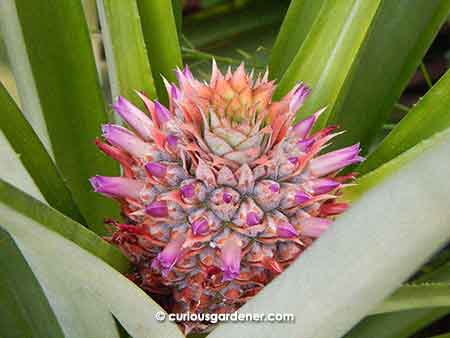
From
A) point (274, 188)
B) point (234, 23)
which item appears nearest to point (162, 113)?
point (274, 188)

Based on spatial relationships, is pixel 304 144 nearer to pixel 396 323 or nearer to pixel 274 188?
pixel 274 188

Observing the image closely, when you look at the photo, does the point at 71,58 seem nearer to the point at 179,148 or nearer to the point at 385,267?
the point at 179,148

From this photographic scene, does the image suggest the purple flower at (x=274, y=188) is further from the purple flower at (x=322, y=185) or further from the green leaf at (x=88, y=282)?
the green leaf at (x=88, y=282)

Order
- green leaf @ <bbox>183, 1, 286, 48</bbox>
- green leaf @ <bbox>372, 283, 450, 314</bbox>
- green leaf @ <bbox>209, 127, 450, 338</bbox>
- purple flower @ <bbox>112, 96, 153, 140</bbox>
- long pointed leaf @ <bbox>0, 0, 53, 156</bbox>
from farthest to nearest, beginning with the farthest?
green leaf @ <bbox>183, 1, 286, 48</bbox>
long pointed leaf @ <bbox>0, 0, 53, 156</bbox>
purple flower @ <bbox>112, 96, 153, 140</bbox>
green leaf @ <bbox>372, 283, 450, 314</bbox>
green leaf @ <bbox>209, 127, 450, 338</bbox>

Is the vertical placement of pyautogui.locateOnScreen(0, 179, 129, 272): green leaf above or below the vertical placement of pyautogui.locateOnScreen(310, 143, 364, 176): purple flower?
above

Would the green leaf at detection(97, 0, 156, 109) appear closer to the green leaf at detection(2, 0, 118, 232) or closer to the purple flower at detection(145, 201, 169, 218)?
the green leaf at detection(2, 0, 118, 232)

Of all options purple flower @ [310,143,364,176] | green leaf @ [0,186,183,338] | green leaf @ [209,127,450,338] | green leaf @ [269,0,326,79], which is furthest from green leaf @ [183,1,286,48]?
green leaf @ [209,127,450,338]

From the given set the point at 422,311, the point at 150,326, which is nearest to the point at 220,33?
the point at 422,311
